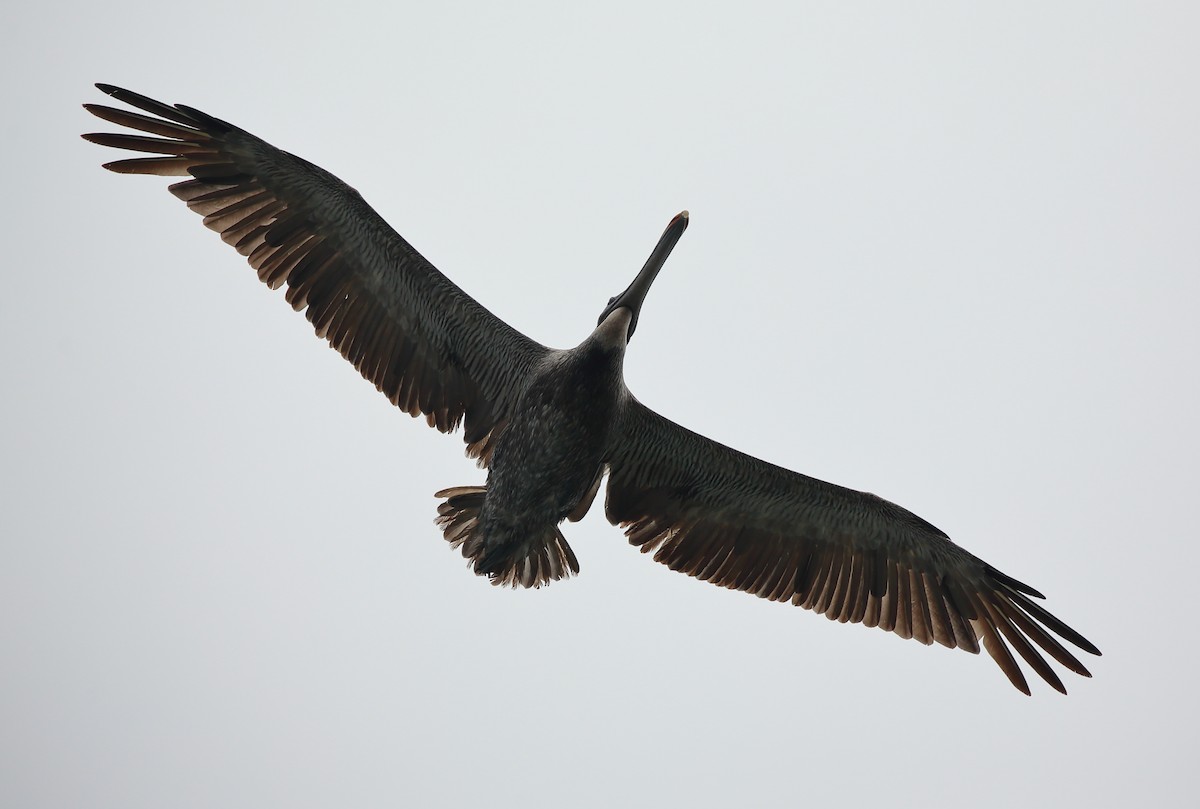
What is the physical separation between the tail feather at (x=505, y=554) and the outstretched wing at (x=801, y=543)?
622 mm

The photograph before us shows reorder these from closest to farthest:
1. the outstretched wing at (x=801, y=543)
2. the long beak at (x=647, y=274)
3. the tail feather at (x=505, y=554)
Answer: the long beak at (x=647, y=274)
the tail feather at (x=505, y=554)
the outstretched wing at (x=801, y=543)

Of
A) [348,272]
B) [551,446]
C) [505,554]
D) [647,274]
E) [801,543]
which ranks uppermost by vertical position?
[647,274]

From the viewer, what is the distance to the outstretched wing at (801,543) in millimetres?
9586

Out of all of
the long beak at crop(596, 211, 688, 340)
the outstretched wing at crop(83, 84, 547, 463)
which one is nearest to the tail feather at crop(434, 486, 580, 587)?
the outstretched wing at crop(83, 84, 547, 463)

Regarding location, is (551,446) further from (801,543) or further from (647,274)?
(801,543)

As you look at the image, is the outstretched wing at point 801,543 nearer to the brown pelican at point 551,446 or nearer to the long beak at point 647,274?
the brown pelican at point 551,446

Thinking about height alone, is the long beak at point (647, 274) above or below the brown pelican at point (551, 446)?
above

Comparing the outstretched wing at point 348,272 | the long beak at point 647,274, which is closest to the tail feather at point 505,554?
the outstretched wing at point 348,272

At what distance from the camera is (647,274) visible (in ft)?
29.9

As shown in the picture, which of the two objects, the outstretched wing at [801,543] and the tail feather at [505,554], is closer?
the tail feather at [505,554]

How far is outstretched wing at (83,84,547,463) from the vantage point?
931 cm

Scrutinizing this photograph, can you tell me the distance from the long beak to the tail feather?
184 centimetres

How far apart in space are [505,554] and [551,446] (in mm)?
1080

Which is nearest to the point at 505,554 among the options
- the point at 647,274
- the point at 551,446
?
the point at 551,446
